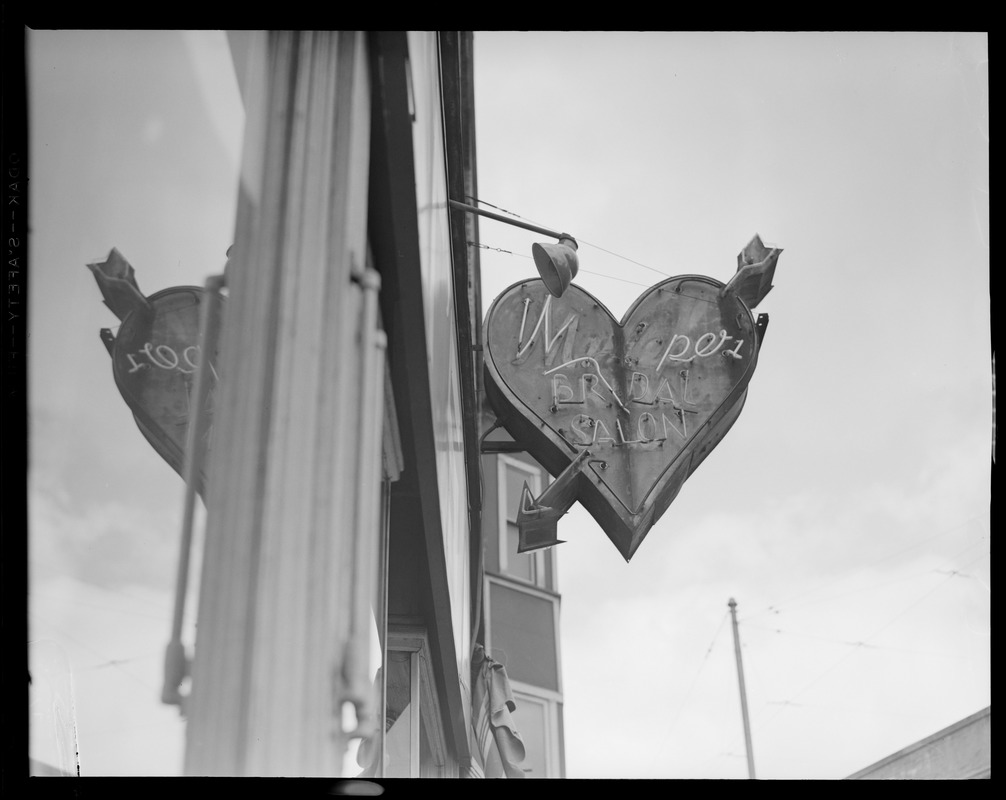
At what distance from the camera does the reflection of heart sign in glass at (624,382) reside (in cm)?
454

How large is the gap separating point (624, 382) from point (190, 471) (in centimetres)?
374

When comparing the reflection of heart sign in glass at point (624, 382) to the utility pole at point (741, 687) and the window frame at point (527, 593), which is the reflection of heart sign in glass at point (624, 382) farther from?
the window frame at point (527, 593)

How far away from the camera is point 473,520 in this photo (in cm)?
694

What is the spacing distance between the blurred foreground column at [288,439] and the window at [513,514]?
870 cm

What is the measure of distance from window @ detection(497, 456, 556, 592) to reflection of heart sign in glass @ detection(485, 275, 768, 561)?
5.17 metres

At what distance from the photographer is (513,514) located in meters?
10.3

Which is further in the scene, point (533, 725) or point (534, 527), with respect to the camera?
point (533, 725)

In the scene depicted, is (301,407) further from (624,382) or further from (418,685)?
(624,382)

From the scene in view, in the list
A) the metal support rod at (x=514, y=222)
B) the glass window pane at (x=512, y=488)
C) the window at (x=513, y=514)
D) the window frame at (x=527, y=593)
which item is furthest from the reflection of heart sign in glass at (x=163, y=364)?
the glass window pane at (x=512, y=488)

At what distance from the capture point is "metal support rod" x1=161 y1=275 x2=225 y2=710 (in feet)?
3.09

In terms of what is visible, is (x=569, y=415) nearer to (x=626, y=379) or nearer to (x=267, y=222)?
(x=626, y=379)

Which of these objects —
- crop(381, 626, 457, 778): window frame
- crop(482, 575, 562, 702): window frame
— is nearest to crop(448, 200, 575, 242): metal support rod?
crop(381, 626, 457, 778): window frame

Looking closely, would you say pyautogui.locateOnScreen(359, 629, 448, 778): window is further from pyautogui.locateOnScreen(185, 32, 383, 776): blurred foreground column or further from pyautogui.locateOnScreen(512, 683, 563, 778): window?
pyautogui.locateOnScreen(512, 683, 563, 778): window

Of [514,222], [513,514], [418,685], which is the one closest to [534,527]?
[418,685]
